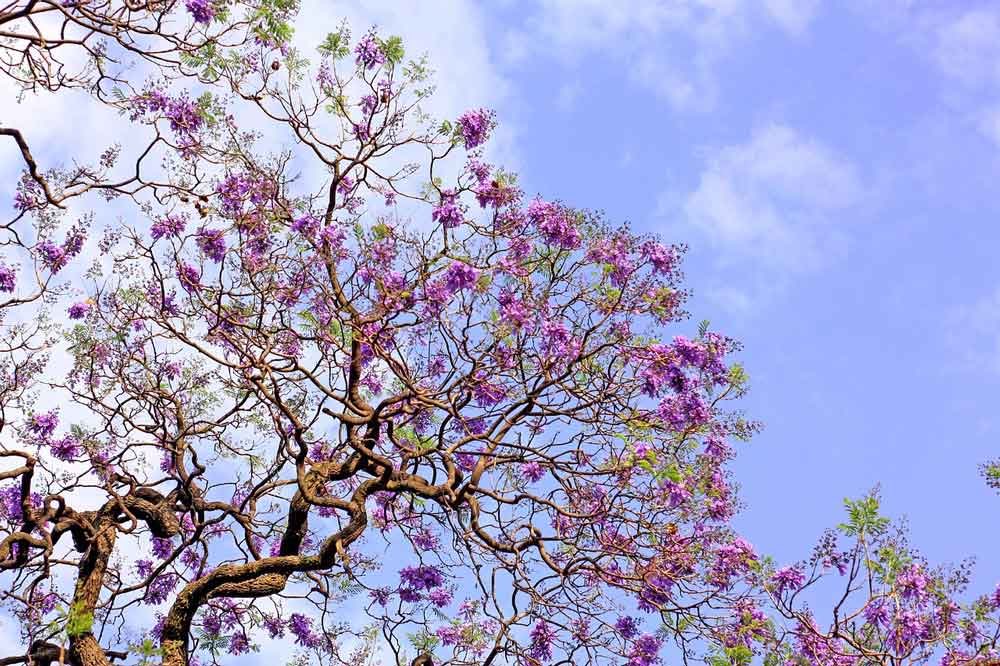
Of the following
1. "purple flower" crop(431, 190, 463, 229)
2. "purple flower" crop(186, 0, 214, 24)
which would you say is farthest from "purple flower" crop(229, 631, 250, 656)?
"purple flower" crop(186, 0, 214, 24)

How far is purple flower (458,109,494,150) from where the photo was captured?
8.15 metres

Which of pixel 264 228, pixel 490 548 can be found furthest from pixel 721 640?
pixel 264 228

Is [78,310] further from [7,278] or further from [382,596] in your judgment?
[382,596]

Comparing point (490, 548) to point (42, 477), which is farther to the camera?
point (42, 477)

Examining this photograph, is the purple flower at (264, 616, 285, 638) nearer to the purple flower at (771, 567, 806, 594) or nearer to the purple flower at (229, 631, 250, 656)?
the purple flower at (229, 631, 250, 656)

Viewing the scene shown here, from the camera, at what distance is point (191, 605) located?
24.8 feet

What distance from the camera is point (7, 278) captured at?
8.49 metres

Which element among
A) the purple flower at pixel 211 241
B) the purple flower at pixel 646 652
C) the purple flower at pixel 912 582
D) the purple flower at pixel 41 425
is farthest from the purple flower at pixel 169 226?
the purple flower at pixel 912 582

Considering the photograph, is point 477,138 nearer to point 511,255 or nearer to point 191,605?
point 511,255

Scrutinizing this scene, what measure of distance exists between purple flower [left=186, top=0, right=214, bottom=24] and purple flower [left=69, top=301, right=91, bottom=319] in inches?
100

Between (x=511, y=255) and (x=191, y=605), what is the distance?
3.36 m

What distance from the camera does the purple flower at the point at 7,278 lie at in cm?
847

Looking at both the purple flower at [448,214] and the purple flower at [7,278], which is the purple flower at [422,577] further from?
the purple flower at [7,278]

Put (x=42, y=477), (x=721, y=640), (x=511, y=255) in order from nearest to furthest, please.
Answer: (x=721, y=640) → (x=511, y=255) → (x=42, y=477)
